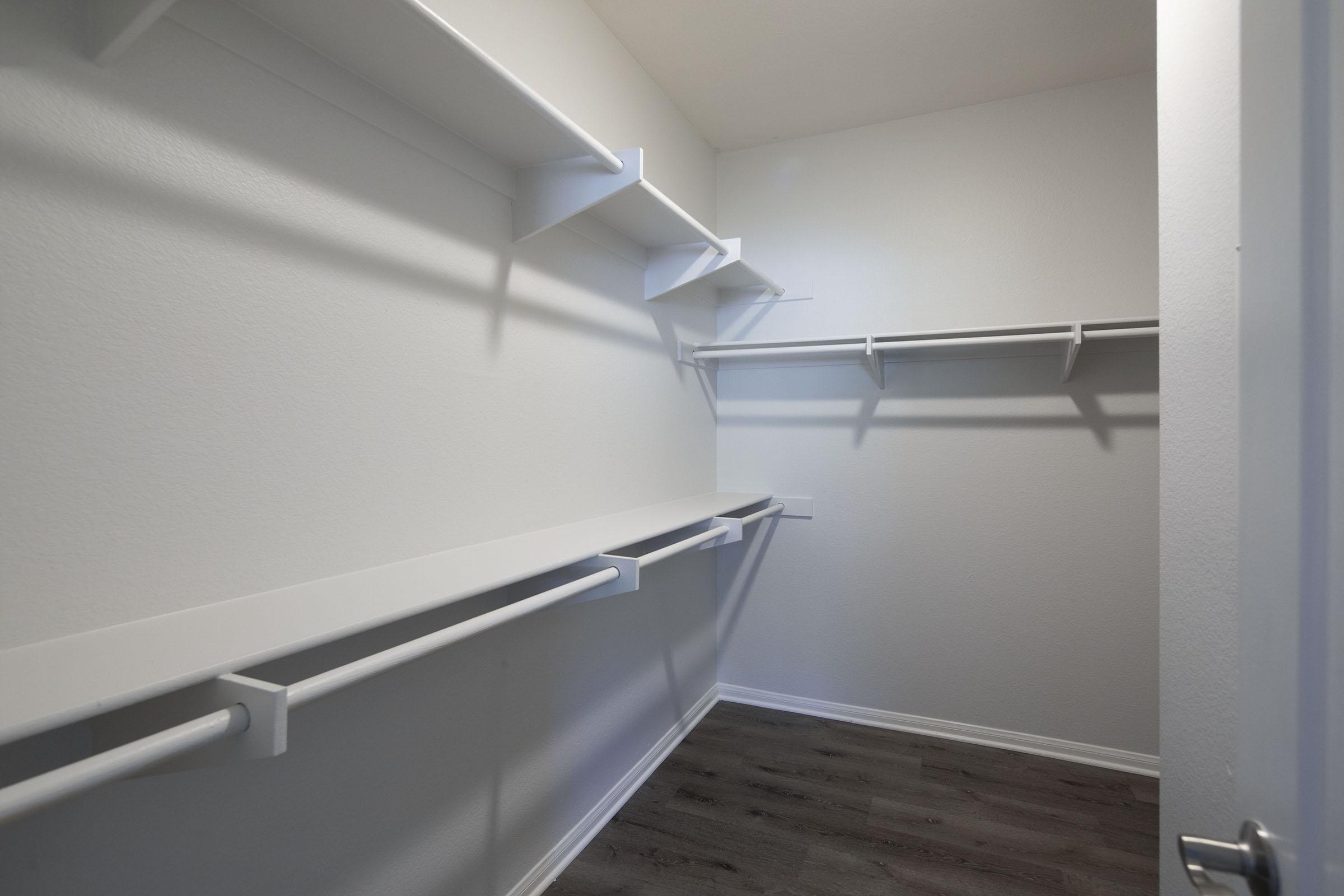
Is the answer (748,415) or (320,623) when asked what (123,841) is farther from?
(748,415)

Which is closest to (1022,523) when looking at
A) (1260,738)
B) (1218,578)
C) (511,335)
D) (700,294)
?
(700,294)

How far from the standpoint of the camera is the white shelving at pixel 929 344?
79.5 inches

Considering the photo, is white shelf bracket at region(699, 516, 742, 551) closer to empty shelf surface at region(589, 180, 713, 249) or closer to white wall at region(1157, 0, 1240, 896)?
empty shelf surface at region(589, 180, 713, 249)

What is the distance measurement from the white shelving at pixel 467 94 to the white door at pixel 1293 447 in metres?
0.98

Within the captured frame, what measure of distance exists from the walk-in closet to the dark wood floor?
17mm

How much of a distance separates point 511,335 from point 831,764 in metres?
1.81

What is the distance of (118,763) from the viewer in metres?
0.60

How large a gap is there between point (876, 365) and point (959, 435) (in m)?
0.42

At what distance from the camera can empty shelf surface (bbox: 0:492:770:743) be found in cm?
62

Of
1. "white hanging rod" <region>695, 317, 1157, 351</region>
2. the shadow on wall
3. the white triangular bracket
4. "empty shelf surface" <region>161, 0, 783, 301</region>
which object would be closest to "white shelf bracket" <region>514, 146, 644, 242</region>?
"empty shelf surface" <region>161, 0, 783, 301</region>

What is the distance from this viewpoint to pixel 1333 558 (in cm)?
33

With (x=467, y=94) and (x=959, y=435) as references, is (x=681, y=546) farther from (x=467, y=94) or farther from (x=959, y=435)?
(x=959, y=435)

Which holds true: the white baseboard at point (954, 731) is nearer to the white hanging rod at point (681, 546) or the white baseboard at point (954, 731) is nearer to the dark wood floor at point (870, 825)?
the dark wood floor at point (870, 825)

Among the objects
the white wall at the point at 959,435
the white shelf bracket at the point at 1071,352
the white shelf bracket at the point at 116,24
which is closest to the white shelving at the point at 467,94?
the white shelf bracket at the point at 116,24
